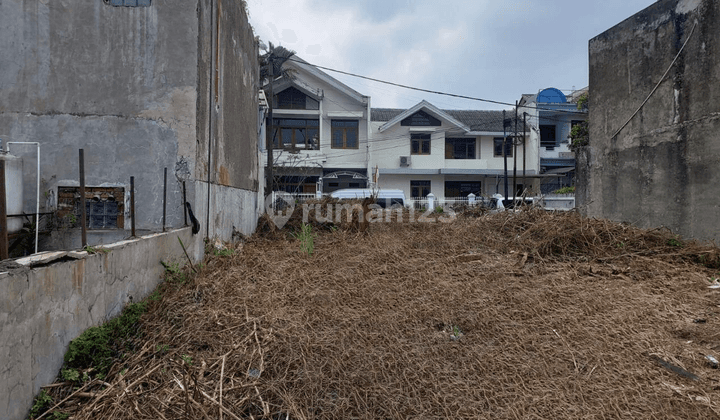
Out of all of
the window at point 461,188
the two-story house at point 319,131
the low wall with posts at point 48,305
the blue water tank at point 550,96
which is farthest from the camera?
the blue water tank at point 550,96

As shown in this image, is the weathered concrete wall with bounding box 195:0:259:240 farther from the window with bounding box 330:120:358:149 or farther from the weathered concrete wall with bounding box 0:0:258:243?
the window with bounding box 330:120:358:149

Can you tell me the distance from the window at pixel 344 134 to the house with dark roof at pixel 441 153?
45.0 inches

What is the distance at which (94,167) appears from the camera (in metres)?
5.84

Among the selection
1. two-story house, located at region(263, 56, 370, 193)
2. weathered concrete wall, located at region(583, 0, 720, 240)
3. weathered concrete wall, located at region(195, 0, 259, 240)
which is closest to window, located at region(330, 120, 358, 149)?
two-story house, located at region(263, 56, 370, 193)

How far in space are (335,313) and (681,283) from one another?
437 centimetres

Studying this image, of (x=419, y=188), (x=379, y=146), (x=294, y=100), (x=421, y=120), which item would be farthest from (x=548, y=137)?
(x=294, y=100)

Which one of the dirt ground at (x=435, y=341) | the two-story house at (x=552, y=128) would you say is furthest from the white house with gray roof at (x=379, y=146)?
the dirt ground at (x=435, y=341)

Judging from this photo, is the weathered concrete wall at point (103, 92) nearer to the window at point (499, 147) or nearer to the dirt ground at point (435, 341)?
the dirt ground at point (435, 341)

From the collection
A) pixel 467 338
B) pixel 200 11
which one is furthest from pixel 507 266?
pixel 200 11

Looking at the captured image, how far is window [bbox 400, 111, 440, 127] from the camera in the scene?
23.8 m

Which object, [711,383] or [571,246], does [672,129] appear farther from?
[711,383]

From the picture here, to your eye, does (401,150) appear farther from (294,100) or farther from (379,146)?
(294,100)

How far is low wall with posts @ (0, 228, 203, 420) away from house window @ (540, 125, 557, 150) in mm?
25346

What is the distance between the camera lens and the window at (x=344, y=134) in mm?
22703
